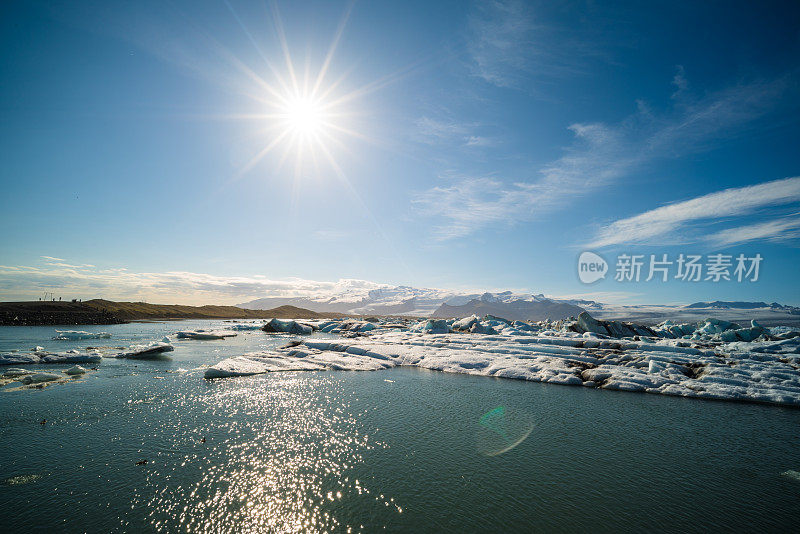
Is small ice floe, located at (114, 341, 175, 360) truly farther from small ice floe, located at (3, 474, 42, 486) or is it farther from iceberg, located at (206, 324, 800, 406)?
small ice floe, located at (3, 474, 42, 486)

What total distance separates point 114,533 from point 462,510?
1047cm

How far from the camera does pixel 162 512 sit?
398 inches

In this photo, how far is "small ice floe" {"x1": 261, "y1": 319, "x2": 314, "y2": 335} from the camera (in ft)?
286

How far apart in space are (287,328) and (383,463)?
84.7 m

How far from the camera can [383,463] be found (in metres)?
13.7

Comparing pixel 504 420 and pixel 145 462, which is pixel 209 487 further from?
pixel 504 420

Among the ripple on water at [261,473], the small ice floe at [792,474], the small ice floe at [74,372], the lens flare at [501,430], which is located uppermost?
the small ice floe at [74,372]

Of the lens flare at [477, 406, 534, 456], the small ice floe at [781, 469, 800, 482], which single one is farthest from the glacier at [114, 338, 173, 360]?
the small ice floe at [781, 469, 800, 482]

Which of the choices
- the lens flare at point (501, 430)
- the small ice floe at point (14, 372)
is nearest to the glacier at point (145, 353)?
the small ice floe at point (14, 372)

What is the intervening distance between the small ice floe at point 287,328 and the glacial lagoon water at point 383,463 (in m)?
63.8

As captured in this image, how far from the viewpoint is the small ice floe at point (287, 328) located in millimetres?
87188

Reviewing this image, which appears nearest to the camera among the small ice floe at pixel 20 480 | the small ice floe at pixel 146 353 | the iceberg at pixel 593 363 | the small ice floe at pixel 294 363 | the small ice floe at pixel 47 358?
the small ice floe at pixel 20 480

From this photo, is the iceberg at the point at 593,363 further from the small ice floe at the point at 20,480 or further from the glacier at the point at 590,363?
the small ice floe at the point at 20,480

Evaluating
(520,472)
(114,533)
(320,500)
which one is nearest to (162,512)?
(114,533)
